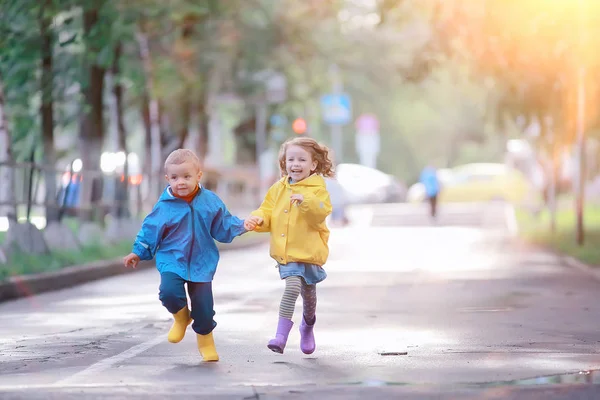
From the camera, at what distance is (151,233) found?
1012 centimetres

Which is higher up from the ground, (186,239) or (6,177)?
(6,177)

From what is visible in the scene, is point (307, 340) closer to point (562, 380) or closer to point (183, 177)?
point (183, 177)

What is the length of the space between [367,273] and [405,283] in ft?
8.44

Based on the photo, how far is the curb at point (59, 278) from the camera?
17747 millimetres

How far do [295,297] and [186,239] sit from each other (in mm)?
862

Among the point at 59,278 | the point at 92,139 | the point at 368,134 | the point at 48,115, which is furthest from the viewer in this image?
the point at 368,134

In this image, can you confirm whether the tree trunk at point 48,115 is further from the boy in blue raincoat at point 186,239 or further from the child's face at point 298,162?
the boy in blue raincoat at point 186,239

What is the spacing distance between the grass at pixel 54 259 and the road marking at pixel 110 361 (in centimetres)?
658

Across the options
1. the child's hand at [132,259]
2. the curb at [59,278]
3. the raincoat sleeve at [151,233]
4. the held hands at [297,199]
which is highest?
the held hands at [297,199]

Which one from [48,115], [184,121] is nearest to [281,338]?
[48,115]

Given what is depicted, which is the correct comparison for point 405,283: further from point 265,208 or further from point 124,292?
point 265,208

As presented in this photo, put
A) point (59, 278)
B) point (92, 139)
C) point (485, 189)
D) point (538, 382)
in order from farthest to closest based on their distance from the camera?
point (485, 189) → point (92, 139) → point (59, 278) → point (538, 382)

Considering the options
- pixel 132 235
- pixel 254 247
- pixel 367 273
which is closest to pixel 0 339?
pixel 367 273

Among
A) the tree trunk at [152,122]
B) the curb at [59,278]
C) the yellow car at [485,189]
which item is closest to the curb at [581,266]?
the curb at [59,278]
